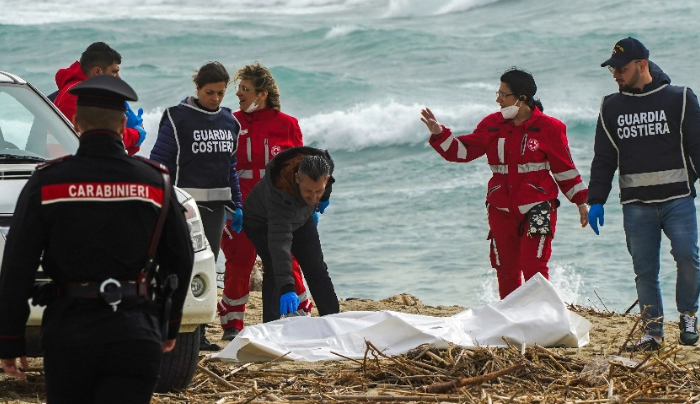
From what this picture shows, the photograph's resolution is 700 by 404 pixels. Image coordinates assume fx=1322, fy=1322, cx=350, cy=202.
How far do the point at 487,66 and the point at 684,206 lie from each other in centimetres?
2089

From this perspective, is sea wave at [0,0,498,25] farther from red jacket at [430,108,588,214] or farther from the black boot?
the black boot

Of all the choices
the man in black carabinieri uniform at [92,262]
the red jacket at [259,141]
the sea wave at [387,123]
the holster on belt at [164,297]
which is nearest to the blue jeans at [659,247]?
the red jacket at [259,141]

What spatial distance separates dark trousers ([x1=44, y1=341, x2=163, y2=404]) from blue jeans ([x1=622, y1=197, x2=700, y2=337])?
14.9 ft

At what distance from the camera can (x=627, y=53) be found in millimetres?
7758

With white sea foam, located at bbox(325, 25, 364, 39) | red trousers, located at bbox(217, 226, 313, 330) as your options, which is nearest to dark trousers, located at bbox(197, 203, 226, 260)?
red trousers, located at bbox(217, 226, 313, 330)

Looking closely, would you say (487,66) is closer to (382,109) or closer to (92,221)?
(382,109)

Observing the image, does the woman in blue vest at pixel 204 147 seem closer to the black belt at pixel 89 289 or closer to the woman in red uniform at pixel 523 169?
the woman in red uniform at pixel 523 169

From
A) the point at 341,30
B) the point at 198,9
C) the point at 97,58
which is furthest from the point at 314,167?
the point at 198,9

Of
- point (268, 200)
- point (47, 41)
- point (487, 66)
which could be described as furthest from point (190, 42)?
point (268, 200)

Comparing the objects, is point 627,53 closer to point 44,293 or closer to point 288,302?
point 288,302

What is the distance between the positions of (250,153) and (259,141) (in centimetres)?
11

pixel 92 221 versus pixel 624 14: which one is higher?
pixel 624 14

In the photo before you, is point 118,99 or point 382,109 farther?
point 382,109

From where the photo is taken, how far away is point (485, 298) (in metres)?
13.0
